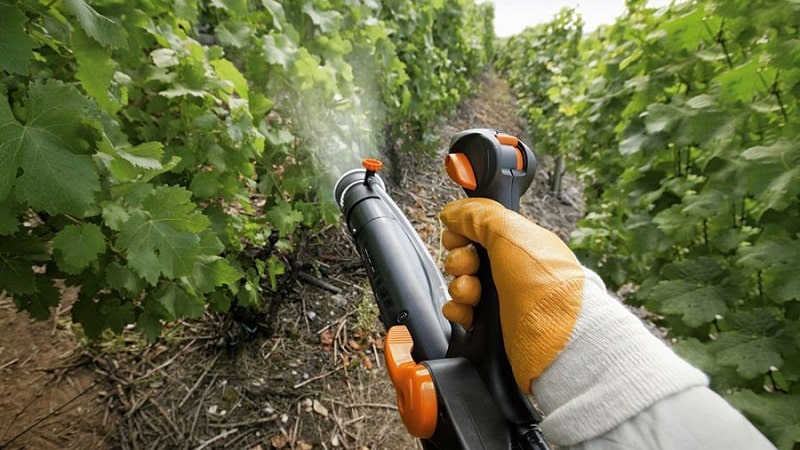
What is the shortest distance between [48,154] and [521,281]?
0.77 metres

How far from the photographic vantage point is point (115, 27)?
2.43 ft

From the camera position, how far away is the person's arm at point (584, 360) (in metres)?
0.44

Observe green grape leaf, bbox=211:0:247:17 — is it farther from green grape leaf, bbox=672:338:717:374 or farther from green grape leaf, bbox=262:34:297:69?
green grape leaf, bbox=672:338:717:374

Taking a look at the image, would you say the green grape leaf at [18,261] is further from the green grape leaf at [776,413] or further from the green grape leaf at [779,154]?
the green grape leaf at [779,154]

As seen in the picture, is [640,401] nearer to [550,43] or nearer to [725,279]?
[725,279]

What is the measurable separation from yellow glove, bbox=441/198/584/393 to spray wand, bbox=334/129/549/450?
0.04m

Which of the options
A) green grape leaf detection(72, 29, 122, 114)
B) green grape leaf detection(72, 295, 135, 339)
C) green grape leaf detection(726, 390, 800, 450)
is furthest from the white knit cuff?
green grape leaf detection(72, 295, 135, 339)

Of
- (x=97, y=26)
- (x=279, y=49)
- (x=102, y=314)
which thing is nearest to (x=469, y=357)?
(x=97, y=26)

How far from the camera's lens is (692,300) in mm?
1145

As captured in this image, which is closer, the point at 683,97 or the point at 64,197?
the point at 64,197

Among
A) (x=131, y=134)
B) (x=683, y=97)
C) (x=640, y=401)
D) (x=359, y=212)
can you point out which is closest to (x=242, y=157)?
(x=131, y=134)

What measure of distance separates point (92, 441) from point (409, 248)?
131 centimetres

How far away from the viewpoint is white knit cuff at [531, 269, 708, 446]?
0.46m

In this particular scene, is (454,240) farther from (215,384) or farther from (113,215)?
(215,384)
